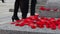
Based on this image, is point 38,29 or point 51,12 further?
point 51,12

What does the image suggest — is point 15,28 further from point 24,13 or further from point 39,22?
point 24,13

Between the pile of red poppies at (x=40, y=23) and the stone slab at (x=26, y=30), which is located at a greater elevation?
the pile of red poppies at (x=40, y=23)

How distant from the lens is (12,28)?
3.47 m

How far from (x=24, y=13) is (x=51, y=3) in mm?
2870

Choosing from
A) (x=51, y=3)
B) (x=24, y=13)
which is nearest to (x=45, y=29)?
(x=24, y=13)

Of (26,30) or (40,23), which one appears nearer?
(26,30)

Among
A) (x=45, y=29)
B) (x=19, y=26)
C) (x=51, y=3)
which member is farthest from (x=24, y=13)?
(x=51, y=3)

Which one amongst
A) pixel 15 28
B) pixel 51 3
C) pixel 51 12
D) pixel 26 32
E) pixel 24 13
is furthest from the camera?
pixel 51 3

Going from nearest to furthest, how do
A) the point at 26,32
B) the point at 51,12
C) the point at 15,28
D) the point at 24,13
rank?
the point at 26,32 < the point at 15,28 < the point at 24,13 < the point at 51,12

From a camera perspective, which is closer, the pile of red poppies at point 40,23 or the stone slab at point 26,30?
the stone slab at point 26,30

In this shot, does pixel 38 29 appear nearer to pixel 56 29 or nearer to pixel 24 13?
pixel 56 29

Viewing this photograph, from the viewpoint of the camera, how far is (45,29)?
343 cm

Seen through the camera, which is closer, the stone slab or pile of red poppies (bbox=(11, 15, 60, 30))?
the stone slab

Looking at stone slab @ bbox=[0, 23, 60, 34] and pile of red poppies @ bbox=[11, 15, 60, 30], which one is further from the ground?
pile of red poppies @ bbox=[11, 15, 60, 30]
